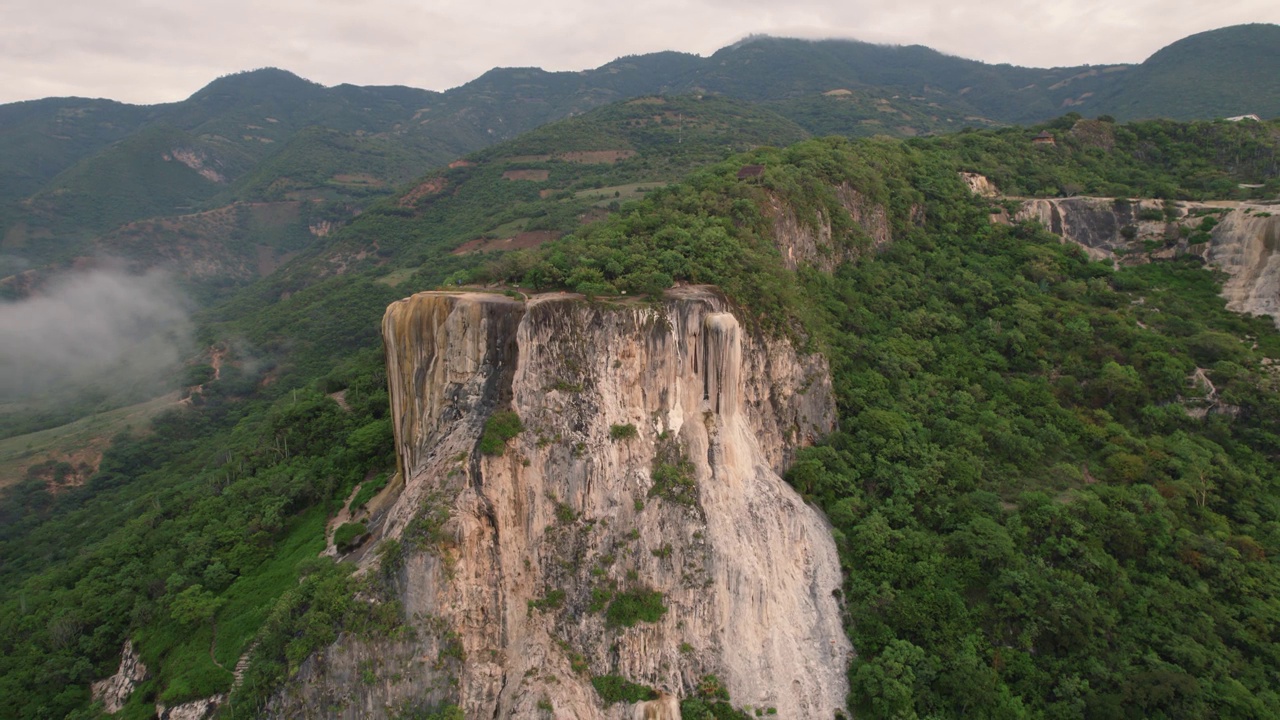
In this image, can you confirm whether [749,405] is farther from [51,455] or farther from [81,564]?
[51,455]

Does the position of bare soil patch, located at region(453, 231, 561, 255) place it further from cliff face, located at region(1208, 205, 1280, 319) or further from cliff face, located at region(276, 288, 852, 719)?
cliff face, located at region(1208, 205, 1280, 319)

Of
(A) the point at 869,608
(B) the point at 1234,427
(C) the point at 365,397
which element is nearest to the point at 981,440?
(A) the point at 869,608

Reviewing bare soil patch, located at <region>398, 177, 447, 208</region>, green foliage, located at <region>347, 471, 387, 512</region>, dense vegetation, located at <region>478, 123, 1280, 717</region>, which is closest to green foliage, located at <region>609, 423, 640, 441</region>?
dense vegetation, located at <region>478, 123, 1280, 717</region>

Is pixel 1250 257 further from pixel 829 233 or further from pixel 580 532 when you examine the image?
pixel 580 532

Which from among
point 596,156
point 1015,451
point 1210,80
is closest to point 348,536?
point 1015,451

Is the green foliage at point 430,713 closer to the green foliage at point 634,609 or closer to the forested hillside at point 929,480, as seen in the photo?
the forested hillside at point 929,480

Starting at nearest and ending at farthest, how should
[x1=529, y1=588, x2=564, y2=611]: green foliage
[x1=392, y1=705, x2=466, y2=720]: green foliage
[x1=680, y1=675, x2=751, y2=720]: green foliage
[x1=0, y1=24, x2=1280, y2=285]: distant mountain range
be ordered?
[x1=392, y1=705, x2=466, y2=720]: green foliage, [x1=680, y1=675, x2=751, y2=720]: green foliage, [x1=529, y1=588, x2=564, y2=611]: green foliage, [x1=0, y1=24, x2=1280, y2=285]: distant mountain range
